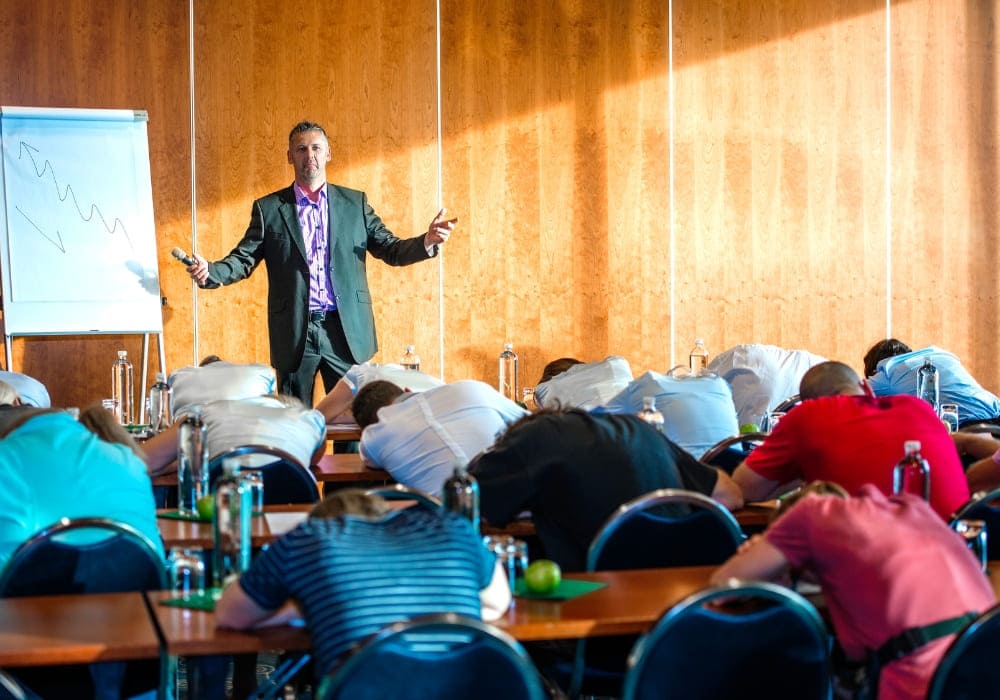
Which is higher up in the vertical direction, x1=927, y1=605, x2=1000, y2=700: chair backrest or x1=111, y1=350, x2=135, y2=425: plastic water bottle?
x1=111, y1=350, x2=135, y2=425: plastic water bottle

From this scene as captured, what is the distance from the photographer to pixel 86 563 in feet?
9.98

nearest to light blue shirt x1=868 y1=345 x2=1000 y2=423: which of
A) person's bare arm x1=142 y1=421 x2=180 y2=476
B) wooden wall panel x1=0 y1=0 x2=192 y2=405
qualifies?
person's bare arm x1=142 y1=421 x2=180 y2=476

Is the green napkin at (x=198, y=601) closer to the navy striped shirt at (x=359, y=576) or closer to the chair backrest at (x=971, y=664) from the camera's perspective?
Result: the navy striped shirt at (x=359, y=576)

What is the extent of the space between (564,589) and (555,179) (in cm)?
751

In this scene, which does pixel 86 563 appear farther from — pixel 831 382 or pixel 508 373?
pixel 508 373

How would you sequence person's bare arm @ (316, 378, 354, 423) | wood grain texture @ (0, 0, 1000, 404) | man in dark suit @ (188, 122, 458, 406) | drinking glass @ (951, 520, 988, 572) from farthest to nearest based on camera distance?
1. wood grain texture @ (0, 0, 1000, 404)
2. man in dark suit @ (188, 122, 458, 406)
3. person's bare arm @ (316, 378, 354, 423)
4. drinking glass @ (951, 520, 988, 572)

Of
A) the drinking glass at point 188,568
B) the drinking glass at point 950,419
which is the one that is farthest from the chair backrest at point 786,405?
the drinking glass at point 188,568

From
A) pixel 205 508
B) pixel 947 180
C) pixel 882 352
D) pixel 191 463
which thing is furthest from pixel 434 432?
pixel 947 180

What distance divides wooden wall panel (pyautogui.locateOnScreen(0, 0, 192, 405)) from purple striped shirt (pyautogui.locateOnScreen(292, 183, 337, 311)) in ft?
6.38

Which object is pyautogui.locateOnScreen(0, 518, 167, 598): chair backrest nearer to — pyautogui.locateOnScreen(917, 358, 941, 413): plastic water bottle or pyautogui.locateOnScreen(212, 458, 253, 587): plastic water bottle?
pyautogui.locateOnScreen(212, 458, 253, 587): plastic water bottle

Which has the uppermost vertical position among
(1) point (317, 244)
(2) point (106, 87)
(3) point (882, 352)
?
(2) point (106, 87)

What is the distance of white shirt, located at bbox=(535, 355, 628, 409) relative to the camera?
21.6 feet

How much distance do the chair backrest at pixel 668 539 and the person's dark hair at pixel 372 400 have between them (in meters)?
2.04

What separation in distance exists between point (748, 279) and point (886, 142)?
67.0 inches
